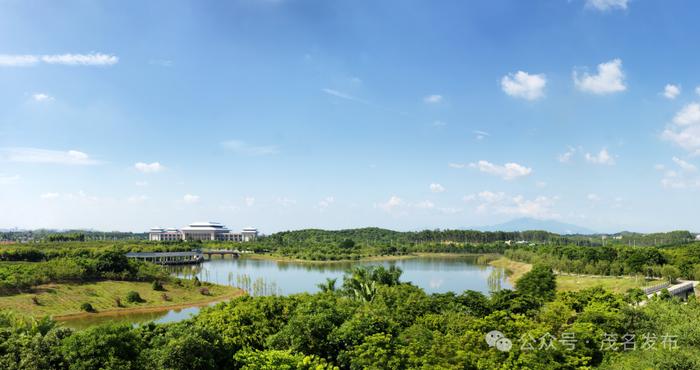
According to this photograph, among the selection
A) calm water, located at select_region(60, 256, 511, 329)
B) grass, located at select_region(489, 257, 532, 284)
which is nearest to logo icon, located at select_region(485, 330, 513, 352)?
calm water, located at select_region(60, 256, 511, 329)

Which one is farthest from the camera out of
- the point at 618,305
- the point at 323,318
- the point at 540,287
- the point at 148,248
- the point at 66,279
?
the point at 148,248

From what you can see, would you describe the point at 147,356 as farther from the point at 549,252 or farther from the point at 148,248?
the point at 148,248

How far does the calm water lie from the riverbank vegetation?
2506cm

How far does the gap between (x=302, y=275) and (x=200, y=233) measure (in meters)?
97.6

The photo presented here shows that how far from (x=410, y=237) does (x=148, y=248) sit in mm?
95334

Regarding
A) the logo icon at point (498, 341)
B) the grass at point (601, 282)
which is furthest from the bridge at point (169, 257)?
the logo icon at point (498, 341)

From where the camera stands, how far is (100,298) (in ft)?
148

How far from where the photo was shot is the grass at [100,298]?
133ft

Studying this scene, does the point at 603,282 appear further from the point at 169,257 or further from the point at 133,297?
the point at 169,257

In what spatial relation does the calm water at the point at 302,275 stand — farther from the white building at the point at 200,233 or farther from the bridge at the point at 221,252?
the white building at the point at 200,233

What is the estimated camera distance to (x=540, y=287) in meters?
40.1

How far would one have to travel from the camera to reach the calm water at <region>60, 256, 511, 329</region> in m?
59.3

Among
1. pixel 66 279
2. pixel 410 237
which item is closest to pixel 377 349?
pixel 66 279

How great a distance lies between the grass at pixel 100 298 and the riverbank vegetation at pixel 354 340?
24806mm
